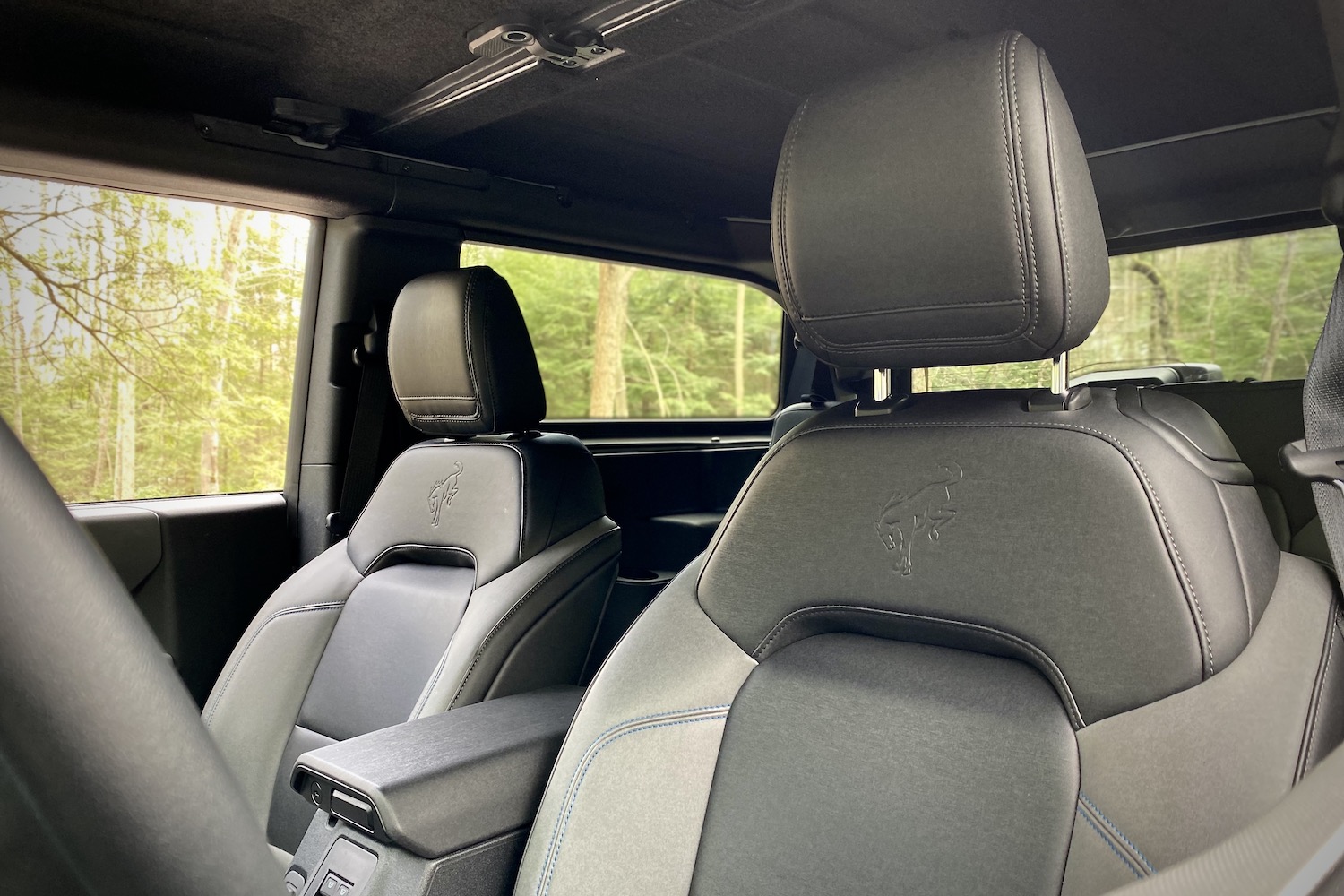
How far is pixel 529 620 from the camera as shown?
1971 millimetres

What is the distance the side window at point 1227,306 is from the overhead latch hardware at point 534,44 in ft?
3.85

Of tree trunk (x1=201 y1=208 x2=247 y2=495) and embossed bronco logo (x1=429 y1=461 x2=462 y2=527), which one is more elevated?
tree trunk (x1=201 y1=208 x2=247 y2=495)

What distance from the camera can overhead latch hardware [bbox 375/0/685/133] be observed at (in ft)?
Result: 5.96

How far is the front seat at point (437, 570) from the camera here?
203 centimetres

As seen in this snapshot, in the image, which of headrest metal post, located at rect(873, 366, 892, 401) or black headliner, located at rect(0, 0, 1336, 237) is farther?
black headliner, located at rect(0, 0, 1336, 237)

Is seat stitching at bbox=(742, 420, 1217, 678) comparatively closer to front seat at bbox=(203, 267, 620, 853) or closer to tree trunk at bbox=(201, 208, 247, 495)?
front seat at bbox=(203, 267, 620, 853)

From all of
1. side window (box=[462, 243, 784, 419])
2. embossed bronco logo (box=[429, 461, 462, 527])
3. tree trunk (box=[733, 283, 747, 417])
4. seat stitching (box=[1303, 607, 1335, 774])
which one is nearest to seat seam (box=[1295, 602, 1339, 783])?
seat stitching (box=[1303, 607, 1335, 774])

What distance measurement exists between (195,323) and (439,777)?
1.60 meters

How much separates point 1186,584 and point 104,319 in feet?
7.61

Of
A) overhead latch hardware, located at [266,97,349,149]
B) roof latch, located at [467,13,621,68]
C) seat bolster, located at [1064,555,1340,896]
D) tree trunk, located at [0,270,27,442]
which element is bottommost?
seat bolster, located at [1064,555,1340,896]

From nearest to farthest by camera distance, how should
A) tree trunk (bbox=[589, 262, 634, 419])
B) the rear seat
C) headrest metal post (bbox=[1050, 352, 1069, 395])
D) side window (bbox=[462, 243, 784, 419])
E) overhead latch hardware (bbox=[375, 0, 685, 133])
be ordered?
headrest metal post (bbox=[1050, 352, 1069, 395])
overhead latch hardware (bbox=[375, 0, 685, 133])
the rear seat
side window (bbox=[462, 243, 784, 419])
tree trunk (bbox=[589, 262, 634, 419])

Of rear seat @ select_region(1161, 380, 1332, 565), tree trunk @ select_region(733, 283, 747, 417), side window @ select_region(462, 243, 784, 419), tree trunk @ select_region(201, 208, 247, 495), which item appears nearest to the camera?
rear seat @ select_region(1161, 380, 1332, 565)

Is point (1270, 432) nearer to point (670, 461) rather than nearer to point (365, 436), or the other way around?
point (670, 461)

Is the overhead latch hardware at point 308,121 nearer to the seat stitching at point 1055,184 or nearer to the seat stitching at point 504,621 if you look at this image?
the seat stitching at point 504,621
